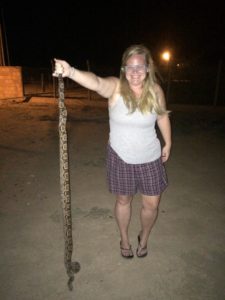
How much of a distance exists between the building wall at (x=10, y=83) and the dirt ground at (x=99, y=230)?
5904mm

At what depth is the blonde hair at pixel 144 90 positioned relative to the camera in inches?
95.2

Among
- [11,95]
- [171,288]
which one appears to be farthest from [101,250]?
[11,95]

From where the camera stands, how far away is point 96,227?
3.68m

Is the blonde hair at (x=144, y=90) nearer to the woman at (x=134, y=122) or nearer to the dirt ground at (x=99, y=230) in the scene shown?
the woman at (x=134, y=122)

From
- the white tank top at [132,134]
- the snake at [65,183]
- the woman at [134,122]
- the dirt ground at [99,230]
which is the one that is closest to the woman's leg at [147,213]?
the woman at [134,122]

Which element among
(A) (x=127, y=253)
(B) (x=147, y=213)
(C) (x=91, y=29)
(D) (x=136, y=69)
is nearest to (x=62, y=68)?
(D) (x=136, y=69)

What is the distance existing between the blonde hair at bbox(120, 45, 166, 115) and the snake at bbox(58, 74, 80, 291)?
0.59 metres

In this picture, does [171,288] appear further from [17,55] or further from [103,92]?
[17,55]

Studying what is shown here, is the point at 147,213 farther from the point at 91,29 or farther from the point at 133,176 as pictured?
the point at 91,29

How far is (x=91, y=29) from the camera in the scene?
4478cm

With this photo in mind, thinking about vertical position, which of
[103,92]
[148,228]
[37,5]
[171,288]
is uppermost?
[37,5]

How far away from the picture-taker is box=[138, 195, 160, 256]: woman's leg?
9.27ft

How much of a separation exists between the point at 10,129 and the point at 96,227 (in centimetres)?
521

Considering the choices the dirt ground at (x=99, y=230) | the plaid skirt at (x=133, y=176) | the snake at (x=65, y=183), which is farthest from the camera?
the dirt ground at (x=99, y=230)
